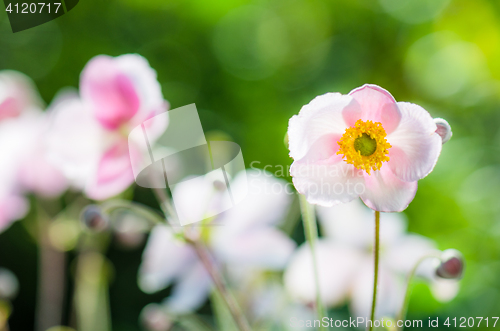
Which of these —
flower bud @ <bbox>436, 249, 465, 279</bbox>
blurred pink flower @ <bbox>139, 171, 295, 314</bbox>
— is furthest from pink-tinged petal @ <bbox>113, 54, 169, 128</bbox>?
flower bud @ <bbox>436, 249, 465, 279</bbox>

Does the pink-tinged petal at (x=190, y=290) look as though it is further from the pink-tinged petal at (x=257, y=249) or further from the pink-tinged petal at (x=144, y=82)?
the pink-tinged petal at (x=144, y=82)

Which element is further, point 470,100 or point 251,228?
point 470,100

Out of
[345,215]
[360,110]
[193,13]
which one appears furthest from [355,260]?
[193,13]

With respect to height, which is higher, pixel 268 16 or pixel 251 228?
pixel 268 16

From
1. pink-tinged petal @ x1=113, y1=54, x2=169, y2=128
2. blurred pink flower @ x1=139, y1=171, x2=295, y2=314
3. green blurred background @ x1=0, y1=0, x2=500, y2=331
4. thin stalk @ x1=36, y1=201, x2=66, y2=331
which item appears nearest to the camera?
pink-tinged petal @ x1=113, y1=54, x2=169, y2=128

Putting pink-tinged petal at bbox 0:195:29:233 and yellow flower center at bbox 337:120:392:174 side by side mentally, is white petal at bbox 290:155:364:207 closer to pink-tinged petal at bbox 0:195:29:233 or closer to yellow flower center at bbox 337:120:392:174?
yellow flower center at bbox 337:120:392:174

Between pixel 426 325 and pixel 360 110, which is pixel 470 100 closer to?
pixel 426 325

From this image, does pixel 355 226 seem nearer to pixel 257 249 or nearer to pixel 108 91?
pixel 257 249
